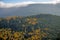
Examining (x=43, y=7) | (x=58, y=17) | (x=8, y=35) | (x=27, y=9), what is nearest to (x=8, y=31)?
(x=8, y=35)

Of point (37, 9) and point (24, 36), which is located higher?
point (37, 9)

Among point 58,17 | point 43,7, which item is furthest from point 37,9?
point 58,17

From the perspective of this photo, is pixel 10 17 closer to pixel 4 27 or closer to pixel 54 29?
pixel 4 27

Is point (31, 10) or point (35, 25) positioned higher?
point (31, 10)

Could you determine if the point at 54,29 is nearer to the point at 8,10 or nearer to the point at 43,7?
the point at 43,7

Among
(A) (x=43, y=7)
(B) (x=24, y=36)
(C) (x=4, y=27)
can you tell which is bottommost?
(B) (x=24, y=36)

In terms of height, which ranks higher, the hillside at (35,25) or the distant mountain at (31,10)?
the distant mountain at (31,10)
